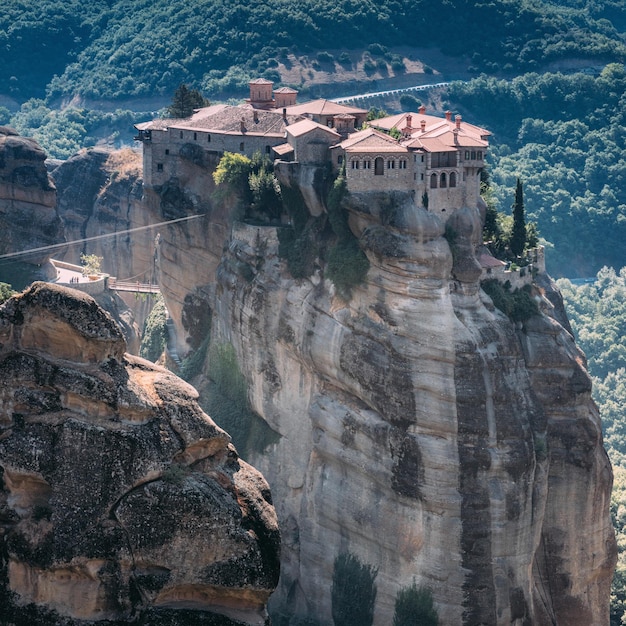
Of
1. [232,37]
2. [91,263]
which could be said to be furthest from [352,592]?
[232,37]

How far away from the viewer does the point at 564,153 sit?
126 meters

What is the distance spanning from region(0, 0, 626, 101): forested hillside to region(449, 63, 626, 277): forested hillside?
214 inches

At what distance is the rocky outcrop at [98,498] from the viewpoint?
101ft

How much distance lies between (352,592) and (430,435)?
6.68 meters

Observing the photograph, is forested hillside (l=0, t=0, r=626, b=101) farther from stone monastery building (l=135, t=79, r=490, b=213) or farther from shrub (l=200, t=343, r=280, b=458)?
shrub (l=200, t=343, r=280, b=458)

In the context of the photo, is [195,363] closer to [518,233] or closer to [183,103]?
[183,103]

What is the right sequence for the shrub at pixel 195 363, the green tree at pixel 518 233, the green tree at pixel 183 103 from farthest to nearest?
the green tree at pixel 183 103 < the shrub at pixel 195 363 < the green tree at pixel 518 233

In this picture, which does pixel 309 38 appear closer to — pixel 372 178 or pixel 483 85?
pixel 483 85

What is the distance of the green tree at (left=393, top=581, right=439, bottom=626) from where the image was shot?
56.4 meters

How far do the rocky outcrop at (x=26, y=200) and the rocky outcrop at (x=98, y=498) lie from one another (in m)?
41.4

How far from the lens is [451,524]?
55.8 m

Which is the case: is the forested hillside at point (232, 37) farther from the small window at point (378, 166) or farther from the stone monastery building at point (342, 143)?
the small window at point (378, 166)

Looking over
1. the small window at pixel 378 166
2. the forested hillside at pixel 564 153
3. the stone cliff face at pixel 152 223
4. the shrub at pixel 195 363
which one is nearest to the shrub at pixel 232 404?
the shrub at pixel 195 363

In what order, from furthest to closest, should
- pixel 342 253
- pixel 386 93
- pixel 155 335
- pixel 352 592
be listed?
pixel 386 93 → pixel 155 335 → pixel 342 253 → pixel 352 592
